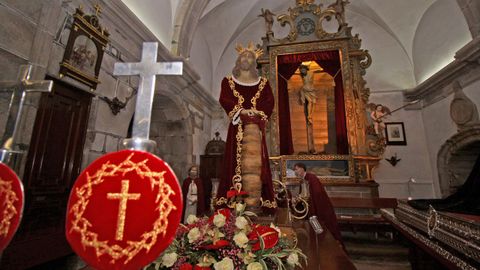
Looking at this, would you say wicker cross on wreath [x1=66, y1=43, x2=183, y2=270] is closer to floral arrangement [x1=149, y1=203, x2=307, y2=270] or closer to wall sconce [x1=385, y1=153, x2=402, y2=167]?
floral arrangement [x1=149, y1=203, x2=307, y2=270]

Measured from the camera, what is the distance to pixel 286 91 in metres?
6.49

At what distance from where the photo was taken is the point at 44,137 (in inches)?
93.4

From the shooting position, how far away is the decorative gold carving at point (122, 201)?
70 centimetres

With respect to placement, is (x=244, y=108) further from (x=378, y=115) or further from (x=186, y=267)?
(x=378, y=115)

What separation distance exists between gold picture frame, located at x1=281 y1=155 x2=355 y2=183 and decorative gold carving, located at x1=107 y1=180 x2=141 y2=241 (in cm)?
500

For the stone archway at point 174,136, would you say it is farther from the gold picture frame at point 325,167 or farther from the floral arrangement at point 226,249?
the floral arrangement at point 226,249

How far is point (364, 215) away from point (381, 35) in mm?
6601

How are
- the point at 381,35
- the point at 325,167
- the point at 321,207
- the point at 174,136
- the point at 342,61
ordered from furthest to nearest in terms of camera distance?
the point at 381,35 → the point at 342,61 → the point at 174,136 → the point at 325,167 → the point at 321,207

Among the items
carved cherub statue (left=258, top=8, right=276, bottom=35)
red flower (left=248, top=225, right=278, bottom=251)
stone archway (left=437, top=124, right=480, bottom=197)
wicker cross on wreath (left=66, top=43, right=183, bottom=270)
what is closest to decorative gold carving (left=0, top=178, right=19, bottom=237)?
wicker cross on wreath (left=66, top=43, right=183, bottom=270)

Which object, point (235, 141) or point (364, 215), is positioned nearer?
point (235, 141)

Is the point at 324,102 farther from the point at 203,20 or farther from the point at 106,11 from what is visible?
the point at 106,11

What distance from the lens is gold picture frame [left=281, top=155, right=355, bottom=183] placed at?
5.45 metres

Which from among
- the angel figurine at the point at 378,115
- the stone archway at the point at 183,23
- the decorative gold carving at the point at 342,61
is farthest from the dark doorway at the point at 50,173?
the angel figurine at the point at 378,115

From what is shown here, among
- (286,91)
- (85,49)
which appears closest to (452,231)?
(85,49)
